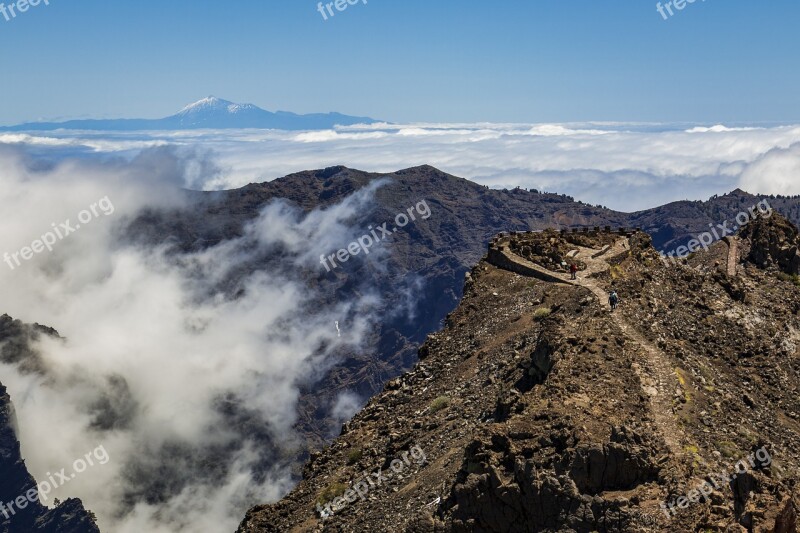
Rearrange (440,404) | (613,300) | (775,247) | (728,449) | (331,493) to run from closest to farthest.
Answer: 1. (728,449)
2. (331,493)
3. (440,404)
4. (613,300)
5. (775,247)

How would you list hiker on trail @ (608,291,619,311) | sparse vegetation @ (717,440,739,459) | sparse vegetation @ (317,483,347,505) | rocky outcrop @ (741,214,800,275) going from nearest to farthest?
sparse vegetation @ (717,440,739,459) < sparse vegetation @ (317,483,347,505) < hiker on trail @ (608,291,619,311) < rocky outcrop @ (741,214,800,275)

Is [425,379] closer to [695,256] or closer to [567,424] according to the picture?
[567,424]

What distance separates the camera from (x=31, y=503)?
184m

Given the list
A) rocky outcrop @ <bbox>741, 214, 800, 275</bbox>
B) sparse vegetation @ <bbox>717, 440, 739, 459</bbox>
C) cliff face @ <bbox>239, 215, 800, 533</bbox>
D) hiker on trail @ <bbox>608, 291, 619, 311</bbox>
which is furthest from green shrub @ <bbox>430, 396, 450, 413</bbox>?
rocky outcrop @ <bbox>741, 214, 800, 275</bbox>

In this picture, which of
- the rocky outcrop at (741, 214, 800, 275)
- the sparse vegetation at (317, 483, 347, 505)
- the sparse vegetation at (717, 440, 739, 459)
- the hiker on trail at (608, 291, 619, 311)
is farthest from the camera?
the rocky outcrop at (741, 214, 800, 275)

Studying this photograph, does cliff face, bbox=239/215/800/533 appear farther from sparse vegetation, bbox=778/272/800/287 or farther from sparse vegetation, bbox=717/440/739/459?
sparse vegetation, bbox=778/272/800/287

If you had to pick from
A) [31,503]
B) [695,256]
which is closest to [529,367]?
[695,256]

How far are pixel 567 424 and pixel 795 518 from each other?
552 cm

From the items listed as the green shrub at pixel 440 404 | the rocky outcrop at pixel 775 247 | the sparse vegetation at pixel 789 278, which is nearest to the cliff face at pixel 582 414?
the green shrub at pixel 440 404

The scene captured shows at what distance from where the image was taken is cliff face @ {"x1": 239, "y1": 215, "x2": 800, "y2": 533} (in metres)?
22.1

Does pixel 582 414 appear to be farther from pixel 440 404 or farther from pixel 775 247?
pixel 775 247

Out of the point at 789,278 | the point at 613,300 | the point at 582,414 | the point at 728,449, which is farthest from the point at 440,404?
the point at 789,278

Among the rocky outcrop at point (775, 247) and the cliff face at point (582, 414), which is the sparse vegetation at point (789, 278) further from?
the cliff face at point (582, 414)

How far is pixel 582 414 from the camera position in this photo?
24.8 m
